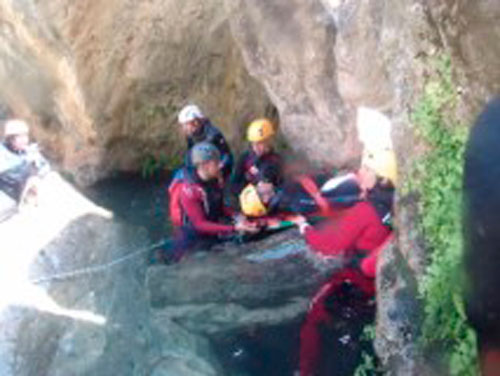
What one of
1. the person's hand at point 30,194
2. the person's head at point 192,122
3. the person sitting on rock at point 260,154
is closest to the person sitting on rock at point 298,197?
the person sitting on rock at point 260,154

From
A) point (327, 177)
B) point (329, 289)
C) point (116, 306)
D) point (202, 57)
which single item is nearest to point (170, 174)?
point (202, 57)

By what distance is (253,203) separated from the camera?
6.82 meters

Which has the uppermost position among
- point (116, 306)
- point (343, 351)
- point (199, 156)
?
point (199, 156)

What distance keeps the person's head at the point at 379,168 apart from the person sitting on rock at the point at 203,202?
1.62m

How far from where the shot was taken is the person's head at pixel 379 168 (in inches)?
213

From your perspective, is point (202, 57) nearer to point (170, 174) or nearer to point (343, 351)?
point (170, 174)

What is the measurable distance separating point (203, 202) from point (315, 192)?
3.64ft

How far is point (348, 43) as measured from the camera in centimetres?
647

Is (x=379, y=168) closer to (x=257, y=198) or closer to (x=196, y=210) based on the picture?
(x=257, y=198)

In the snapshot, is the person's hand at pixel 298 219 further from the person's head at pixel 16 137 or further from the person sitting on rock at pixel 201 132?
the person's head at pixel 16 137

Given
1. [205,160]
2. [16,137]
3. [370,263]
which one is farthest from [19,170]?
[370,263]

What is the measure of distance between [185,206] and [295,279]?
1.47m

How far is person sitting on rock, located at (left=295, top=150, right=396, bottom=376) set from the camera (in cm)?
525

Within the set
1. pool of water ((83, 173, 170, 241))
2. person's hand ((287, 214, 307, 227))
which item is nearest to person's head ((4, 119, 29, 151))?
pool of water ((83, 173, 170, 241))
